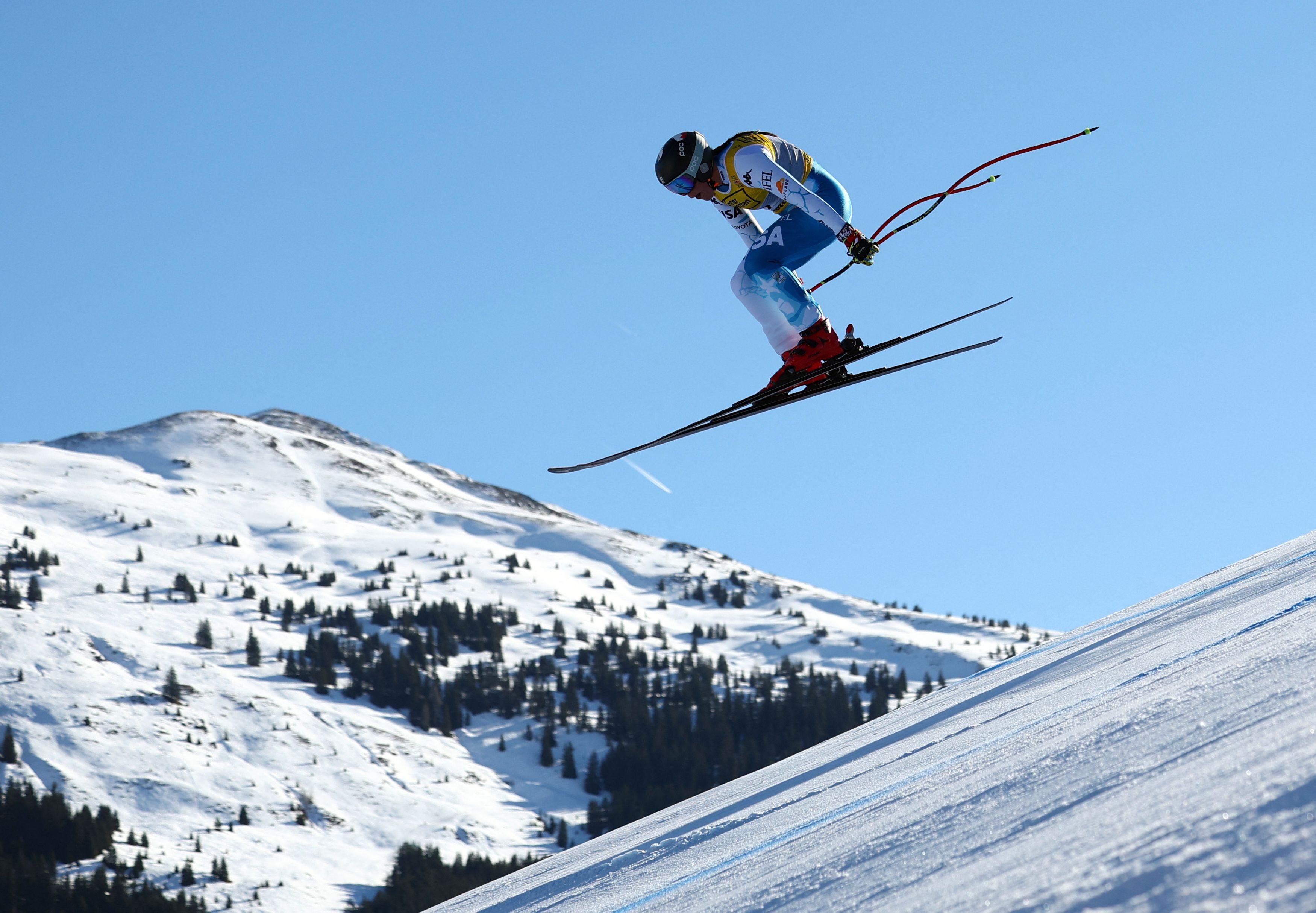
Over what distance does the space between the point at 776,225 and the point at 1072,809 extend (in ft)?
22.4

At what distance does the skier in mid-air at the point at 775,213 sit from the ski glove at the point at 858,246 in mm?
337

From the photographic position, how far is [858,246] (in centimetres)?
800

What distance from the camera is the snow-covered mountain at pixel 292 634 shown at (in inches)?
3351

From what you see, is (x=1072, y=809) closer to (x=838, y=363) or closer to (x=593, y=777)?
(x=838, y=363)

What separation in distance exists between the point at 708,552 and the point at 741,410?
184381 mm

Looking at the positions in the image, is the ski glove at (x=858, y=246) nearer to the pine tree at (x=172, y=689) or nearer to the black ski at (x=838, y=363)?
the black ski at (x=838, y=363)

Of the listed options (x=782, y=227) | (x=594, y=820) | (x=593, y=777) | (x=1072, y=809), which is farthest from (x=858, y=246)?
(x=593, y=777)

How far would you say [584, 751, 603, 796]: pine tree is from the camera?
4092 inches

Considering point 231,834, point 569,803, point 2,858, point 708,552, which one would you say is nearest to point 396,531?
point 708,552

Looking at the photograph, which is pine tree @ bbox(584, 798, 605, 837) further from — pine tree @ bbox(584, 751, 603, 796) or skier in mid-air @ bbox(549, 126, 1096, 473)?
skier in mid-air @ bbox(549, 126, 1096, 473)

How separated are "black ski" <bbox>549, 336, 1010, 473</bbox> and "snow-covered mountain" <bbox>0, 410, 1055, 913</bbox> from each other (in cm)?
7267

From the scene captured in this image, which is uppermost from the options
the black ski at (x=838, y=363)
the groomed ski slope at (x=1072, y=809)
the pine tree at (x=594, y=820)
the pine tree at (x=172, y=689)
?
the pine tree at (x=172, y=689)

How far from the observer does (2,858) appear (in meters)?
70.4

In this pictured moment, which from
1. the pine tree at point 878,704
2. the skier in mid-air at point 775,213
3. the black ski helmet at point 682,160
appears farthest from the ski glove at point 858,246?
the pine tree at point 878,704
